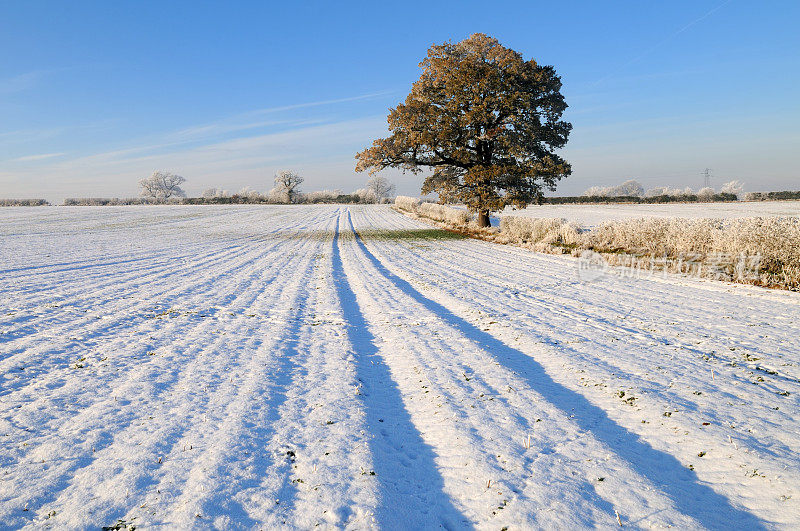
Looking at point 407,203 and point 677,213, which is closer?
point 677,213

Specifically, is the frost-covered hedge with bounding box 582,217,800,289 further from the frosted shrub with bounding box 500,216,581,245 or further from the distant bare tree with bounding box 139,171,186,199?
the distant bare tree with bounding box 139,171,186,199

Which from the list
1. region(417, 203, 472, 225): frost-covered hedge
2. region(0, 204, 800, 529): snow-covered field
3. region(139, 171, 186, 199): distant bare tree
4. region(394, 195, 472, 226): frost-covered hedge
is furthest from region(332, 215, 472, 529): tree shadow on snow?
region(139, 171, 186, 199): distant bare tree

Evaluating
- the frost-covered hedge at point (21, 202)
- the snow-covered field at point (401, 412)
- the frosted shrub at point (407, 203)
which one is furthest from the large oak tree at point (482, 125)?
the frost-covered hedge at point (21, 202)

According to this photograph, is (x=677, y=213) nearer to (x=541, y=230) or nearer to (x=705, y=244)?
(x=541, y=230)

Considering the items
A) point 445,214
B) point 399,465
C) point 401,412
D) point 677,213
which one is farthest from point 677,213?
point 399,465

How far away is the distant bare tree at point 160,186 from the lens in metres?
122

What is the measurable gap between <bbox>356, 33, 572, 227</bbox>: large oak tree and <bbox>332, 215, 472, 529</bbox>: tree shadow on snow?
18.5 m

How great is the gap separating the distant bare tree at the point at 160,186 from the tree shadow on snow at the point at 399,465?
13792cm

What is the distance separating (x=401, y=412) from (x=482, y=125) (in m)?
21.9

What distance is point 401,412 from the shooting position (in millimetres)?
3918

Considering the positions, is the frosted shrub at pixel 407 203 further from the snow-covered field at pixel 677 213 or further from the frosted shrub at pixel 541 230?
the frosted shrub at pixel 541 230

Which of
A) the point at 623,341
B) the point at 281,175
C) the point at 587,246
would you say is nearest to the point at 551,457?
the point at 623,341

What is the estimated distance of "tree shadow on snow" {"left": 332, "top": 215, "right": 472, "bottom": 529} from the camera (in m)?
2.55

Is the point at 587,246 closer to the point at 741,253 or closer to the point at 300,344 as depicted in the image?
the point at 741,253
